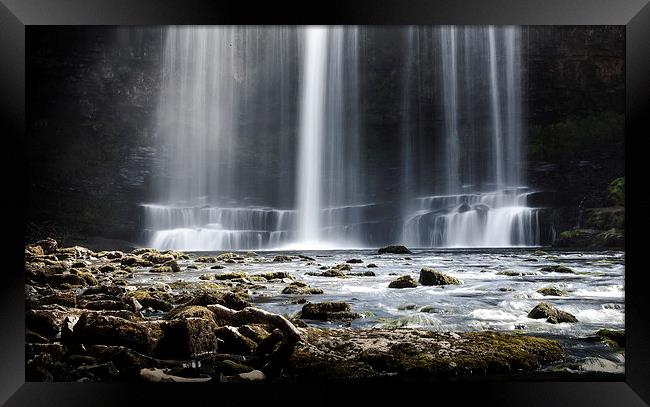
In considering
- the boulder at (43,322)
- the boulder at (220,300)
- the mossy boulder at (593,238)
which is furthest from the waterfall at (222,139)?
the mossy boulder at (593,238)

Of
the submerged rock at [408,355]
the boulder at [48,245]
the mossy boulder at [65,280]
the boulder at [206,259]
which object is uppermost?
the boulder at [48,245]

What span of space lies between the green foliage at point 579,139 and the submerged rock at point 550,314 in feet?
4.68

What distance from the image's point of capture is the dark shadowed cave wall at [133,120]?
5094 mm

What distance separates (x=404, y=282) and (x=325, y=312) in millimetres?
818

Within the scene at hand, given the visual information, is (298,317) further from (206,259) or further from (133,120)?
(133,120)

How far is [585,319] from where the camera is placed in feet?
16.5

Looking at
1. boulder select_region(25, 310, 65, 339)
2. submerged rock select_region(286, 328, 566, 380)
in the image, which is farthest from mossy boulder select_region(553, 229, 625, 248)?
A: boulder select_region(25, 310, 65, 339)

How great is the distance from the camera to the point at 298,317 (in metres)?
5.11

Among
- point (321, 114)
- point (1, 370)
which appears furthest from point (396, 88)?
point (1, 370)

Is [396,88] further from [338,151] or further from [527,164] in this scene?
[527,164]

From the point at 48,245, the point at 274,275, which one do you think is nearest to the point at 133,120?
the point at 48,245

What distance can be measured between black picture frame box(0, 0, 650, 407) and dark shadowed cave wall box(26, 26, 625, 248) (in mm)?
534

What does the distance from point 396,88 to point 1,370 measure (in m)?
4.28
